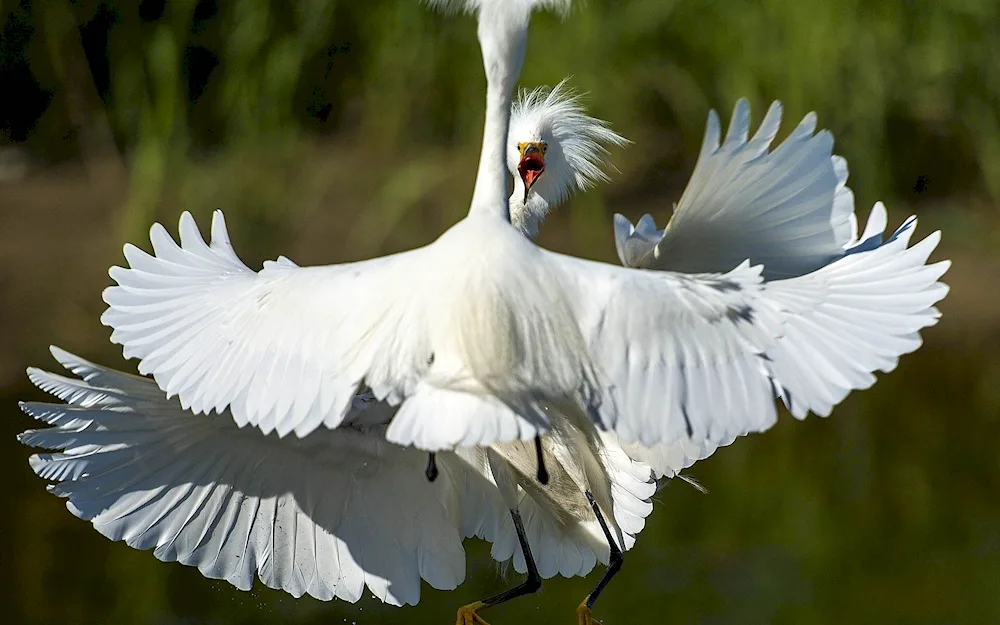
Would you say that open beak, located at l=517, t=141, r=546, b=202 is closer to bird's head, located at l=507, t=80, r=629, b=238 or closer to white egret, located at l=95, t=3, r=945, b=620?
bird's head, located at l=507, t=80, r=629, b=238

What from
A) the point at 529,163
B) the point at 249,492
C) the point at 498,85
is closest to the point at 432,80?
the point at 529,163

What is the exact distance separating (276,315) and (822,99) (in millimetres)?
4505

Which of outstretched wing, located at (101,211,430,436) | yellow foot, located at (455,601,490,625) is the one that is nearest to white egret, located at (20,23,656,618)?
yellow foot, located at (455,601,490,625)

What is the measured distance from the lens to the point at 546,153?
12.9 feet

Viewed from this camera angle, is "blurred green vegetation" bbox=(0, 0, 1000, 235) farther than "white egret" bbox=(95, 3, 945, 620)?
Yes

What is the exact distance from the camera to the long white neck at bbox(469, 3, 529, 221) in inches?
109

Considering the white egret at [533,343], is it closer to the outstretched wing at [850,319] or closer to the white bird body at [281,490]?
the outstretched wing at [850,319]

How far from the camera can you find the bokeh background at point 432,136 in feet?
19.3

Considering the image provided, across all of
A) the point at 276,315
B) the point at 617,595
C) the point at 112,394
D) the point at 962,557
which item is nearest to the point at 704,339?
the point at 276,315

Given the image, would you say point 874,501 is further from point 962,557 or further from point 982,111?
point 982,111

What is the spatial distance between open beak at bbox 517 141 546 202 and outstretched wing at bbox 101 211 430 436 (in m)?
1.07

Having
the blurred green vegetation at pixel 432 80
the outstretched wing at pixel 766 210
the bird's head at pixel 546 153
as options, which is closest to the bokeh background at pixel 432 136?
the blurred green vegetation at pixel 432 80

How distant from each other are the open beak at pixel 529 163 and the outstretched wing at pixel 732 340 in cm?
114

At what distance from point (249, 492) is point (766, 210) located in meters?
1.30
